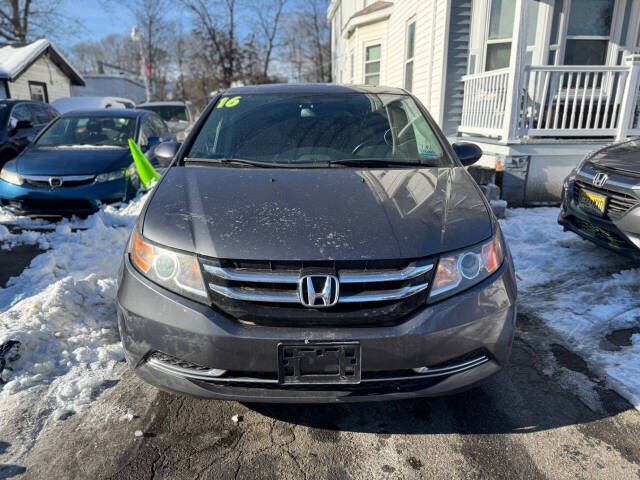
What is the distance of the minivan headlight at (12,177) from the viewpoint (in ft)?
19.8

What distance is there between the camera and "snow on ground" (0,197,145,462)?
95.5 inches

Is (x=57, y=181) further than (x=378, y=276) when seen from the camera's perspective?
Yes

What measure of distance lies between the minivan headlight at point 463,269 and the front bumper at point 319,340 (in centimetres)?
4

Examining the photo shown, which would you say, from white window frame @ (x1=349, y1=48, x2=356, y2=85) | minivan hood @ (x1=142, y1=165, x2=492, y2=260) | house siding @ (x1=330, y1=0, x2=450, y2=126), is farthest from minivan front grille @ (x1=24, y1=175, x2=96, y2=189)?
white window frame @ (x1=349, y1=48, x2=356, y2=85)

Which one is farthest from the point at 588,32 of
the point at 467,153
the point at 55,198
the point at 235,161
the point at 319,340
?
the point at 55,198

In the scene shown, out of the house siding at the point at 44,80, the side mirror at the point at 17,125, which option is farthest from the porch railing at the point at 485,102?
the house siding at the point at 44,80

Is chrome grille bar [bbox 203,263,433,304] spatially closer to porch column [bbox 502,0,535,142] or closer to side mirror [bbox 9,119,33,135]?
porch column [bbox 502,0,535,142]

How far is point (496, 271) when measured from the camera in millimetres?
2148

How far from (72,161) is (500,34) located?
7.65 meters

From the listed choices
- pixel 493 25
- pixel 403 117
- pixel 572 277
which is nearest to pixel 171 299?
pixel 403 117

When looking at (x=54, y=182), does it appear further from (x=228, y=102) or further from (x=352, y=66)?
(x=352, y=66)

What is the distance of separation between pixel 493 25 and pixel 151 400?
887 centimetres

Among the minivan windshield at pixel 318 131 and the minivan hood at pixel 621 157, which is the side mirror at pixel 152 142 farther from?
the minivan hood at pixel 621 157

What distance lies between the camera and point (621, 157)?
13.5 feet
